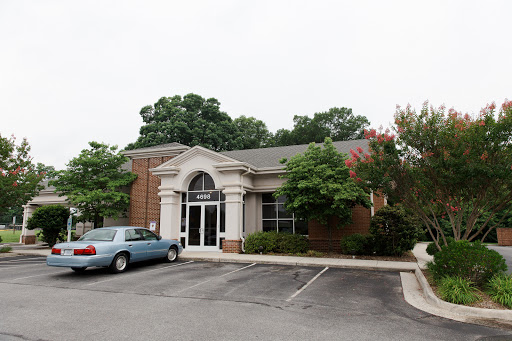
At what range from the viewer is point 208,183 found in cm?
1733

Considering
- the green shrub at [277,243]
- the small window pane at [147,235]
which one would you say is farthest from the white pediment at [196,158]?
the small window pane at [147,235]

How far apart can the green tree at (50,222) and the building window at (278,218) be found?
39.4 feet

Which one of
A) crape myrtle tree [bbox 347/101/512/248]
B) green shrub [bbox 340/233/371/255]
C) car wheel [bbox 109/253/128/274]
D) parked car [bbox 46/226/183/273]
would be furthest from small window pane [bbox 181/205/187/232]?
crape myrtle tree [bbox 347/101/512/248]

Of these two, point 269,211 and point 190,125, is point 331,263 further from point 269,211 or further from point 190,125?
point 190,125

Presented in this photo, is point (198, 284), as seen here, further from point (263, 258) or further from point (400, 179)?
point (400, 179)

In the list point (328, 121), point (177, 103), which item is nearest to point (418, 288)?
point (177, 103)

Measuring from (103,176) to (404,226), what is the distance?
1547 centimetres

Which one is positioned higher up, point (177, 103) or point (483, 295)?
point (177, 103)

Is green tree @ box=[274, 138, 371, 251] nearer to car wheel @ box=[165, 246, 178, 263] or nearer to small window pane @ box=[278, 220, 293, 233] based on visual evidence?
small window pane @ box=[278, 220, 293, 233]

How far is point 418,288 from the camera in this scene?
27.8 feet

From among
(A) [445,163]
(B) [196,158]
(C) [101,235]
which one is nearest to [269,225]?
(B) [196,158]

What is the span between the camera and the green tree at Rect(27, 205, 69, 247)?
1915cm

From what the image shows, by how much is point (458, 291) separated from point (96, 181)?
17360mm

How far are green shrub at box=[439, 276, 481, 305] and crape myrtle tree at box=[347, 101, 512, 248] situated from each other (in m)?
1.84
